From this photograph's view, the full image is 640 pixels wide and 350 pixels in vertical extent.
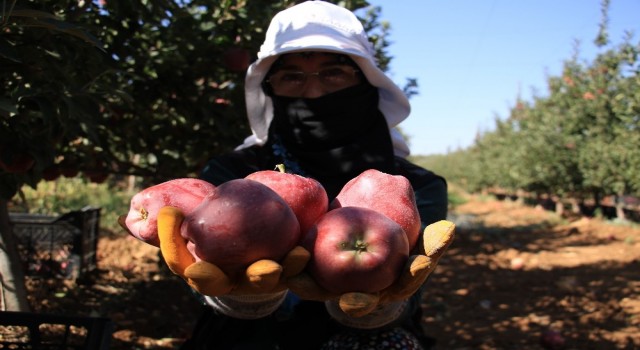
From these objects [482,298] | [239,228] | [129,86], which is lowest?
[482,298]

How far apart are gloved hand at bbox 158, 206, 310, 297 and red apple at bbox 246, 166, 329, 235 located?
0.44 feet

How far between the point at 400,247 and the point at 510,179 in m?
17.8

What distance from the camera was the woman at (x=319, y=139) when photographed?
1628mm

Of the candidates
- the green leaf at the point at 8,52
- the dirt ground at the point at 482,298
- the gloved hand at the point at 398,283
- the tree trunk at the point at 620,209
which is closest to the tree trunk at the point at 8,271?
the dirt ground at the point at 482,298

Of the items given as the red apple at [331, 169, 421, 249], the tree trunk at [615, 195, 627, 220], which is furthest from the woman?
the tree trunk at [615, 195, 627, 220]

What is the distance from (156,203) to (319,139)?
0.76m

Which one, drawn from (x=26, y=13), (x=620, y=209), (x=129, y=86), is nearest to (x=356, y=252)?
(x=26, y=13)

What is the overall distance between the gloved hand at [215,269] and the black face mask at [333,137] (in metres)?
0.75

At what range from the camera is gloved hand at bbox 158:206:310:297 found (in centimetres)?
92

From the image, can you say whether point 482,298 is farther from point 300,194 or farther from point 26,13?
point 26,13

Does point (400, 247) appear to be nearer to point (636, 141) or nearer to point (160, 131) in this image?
point (160, 131)

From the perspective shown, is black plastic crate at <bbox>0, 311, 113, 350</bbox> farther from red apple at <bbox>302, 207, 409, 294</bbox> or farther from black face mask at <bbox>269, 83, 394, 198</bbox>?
Result: red apple at <bbox>302, 207, 409, 294</bbox>

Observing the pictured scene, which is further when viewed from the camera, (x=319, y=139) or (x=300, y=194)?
(x=319, y=139)

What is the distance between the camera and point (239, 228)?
97 cm
